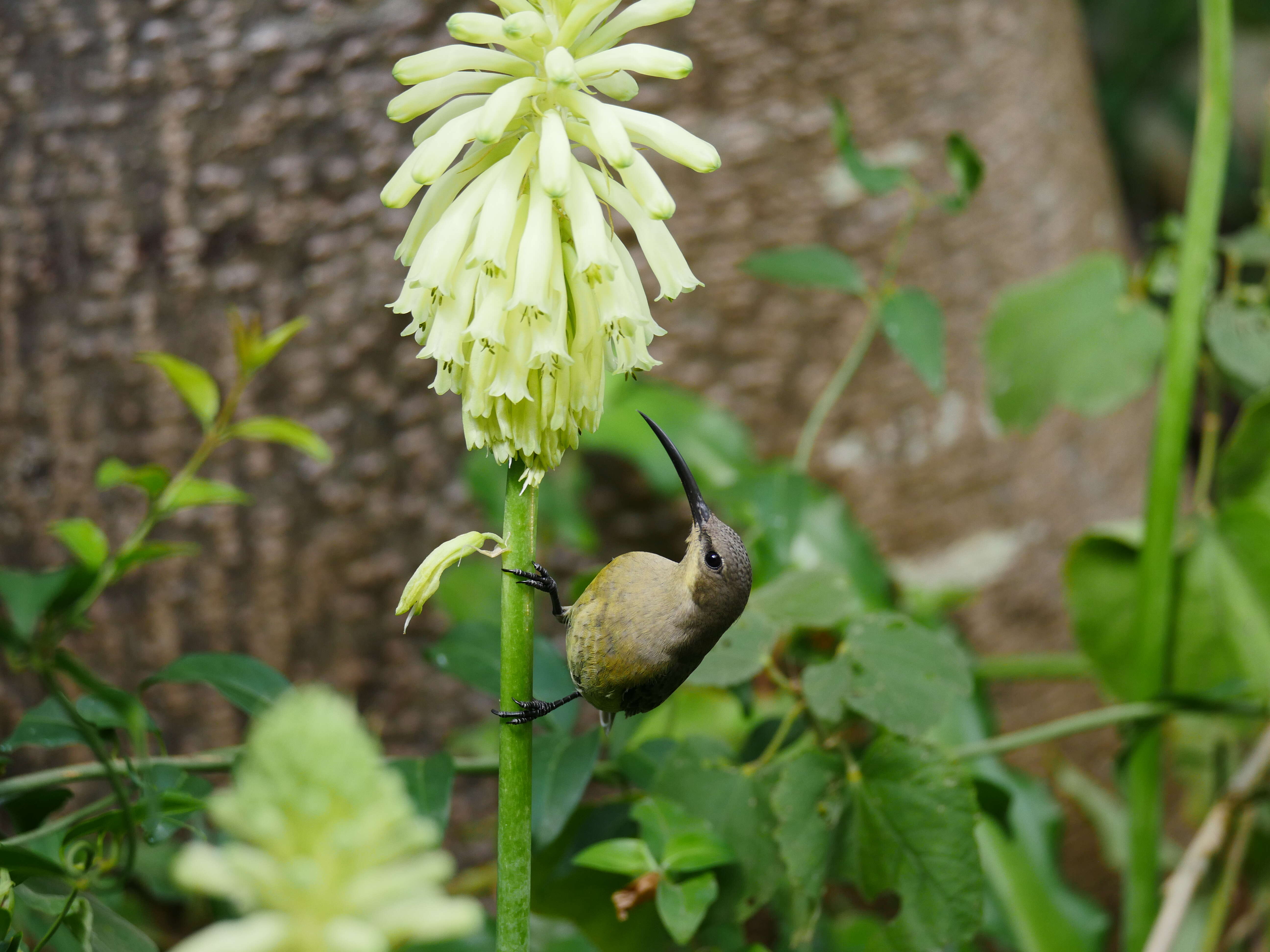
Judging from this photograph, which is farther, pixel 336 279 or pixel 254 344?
pixel 336 279

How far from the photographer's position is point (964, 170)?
105 cm

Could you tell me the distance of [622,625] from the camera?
69cm

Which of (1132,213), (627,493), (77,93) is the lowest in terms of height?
(627,493)

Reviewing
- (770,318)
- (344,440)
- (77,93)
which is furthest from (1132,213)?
(77,93)

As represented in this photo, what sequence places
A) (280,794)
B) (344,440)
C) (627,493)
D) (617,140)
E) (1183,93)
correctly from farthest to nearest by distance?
(1183,93) < (627,493) < (344,440) < (617,140) < (280,794)

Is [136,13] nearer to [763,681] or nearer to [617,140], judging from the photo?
[617,140]

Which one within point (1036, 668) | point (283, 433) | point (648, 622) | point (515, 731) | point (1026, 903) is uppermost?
point (283, 433)

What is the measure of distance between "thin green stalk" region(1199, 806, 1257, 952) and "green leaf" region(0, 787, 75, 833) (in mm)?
1199

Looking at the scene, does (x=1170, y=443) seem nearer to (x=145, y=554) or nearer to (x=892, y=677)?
(x=892, y=677)

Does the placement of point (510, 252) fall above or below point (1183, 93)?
below

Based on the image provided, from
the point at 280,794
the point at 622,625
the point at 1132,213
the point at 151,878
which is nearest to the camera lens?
the point at 280,794

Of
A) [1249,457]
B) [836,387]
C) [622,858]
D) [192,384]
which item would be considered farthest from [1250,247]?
[192,384]

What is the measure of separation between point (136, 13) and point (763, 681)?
1.20m

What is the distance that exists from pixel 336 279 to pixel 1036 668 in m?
1.14
